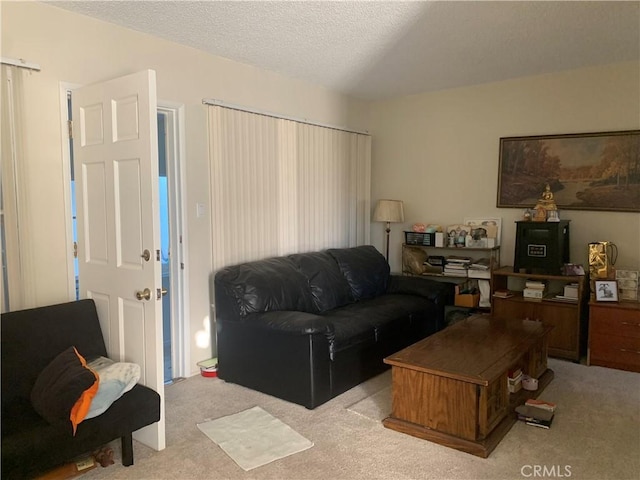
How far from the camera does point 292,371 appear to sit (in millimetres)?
3166

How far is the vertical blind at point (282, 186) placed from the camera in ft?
12.8

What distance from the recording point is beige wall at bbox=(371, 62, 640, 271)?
4203 millimetres

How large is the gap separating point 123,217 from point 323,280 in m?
1.88

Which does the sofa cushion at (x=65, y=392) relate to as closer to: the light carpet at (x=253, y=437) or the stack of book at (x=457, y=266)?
the light carpet at (x=253, y=437)

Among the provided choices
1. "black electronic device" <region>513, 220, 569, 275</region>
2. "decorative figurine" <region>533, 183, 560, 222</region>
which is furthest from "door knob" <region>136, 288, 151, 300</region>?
"decorative figurine" <region>533, 183, 560, 222</region>

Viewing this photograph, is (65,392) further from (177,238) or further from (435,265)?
(435,265)

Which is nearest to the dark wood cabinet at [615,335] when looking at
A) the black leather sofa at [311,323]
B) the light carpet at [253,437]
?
the black leather sofa at [311,323]

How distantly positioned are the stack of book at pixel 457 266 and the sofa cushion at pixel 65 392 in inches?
139

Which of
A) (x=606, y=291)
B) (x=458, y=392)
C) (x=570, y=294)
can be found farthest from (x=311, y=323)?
(x=606, y=291)

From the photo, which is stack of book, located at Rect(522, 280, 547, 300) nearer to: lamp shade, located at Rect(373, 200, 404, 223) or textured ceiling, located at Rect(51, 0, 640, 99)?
lamp shade, located at Rect(373, 200, 404, 223)

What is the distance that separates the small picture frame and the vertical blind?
2409 mm

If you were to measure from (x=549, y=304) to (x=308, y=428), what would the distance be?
2.48 m

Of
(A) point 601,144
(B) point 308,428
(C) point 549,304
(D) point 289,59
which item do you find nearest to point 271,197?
(D) point 289,59

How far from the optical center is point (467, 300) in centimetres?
470
